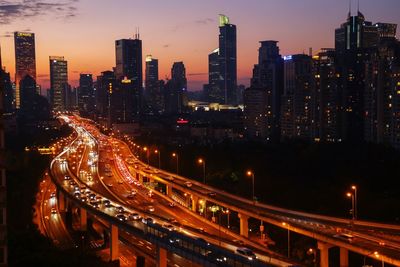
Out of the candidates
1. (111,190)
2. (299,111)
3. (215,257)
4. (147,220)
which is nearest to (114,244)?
(147,220)

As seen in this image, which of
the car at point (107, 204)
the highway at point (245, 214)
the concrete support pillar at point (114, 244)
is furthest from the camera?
the car at point (107, 204)

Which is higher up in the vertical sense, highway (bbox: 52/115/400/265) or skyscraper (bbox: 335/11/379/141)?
skyscraper (bbox: 335/11/379/141)

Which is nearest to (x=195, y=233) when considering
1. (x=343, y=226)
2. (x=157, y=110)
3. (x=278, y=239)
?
(x=343, y=226)

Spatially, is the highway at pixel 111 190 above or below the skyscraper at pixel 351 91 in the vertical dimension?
below

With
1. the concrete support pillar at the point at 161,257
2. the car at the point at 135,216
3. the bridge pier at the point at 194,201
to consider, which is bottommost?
the bridge pier at the point at 194,201

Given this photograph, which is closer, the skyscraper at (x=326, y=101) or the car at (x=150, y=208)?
the car at (x=150, y=208)

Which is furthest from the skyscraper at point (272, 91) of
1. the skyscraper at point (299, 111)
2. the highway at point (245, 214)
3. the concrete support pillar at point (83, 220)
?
the concrete support pillar at point (83, 220)

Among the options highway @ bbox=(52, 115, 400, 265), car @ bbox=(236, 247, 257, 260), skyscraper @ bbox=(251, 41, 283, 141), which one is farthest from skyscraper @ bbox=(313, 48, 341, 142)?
car @ bbox=(236, 247, 257, 260)

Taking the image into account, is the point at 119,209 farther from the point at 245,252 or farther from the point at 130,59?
the point at 130,59

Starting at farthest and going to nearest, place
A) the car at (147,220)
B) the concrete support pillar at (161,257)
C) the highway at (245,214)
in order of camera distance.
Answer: the car at (147,220)
the concrete support pillar at (161,257)
the highway at (245,214)

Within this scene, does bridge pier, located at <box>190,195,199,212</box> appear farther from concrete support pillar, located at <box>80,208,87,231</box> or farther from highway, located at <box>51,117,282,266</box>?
concrete support pillar, located at <box>80,208,87,231</box>

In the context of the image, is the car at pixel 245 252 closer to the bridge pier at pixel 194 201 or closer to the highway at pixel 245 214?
the highway at pixel 245 214
